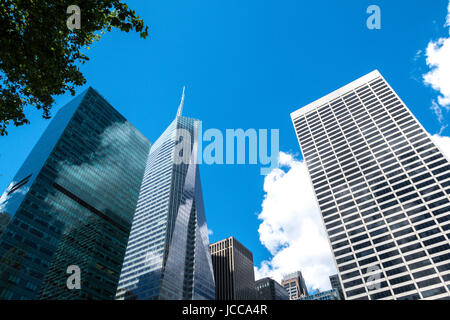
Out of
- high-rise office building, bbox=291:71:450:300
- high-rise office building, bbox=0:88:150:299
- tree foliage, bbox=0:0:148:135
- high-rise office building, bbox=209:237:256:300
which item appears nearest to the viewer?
tree foliage, bbox=0:0:148:135

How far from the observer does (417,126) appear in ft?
368

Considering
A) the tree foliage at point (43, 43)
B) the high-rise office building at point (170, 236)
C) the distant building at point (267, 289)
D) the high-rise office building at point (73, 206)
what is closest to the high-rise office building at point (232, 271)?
the distant building at point (267, 289)

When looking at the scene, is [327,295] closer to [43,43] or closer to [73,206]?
[73,206]

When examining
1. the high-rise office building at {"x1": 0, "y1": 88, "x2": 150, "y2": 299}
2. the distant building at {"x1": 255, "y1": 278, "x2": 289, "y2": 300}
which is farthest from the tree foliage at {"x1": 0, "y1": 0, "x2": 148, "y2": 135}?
the distant building at {"x1": 255, "y1": 278, "x2": 289, "y2": 300}

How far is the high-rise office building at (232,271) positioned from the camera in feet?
566

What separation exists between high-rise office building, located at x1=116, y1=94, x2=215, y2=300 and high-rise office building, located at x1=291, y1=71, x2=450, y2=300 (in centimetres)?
5918

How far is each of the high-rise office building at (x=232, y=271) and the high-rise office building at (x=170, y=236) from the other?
4164 centimetres

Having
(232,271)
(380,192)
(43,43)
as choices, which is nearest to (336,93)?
(380,192)

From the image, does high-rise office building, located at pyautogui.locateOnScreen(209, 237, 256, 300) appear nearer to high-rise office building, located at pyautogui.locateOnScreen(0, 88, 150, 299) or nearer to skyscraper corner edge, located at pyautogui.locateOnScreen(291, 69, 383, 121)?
high-rise office building, located at pyautogui.locateOnScreen(0, 88, 150, 299)

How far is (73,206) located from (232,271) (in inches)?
4157

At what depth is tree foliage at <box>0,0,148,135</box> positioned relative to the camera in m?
14.4
